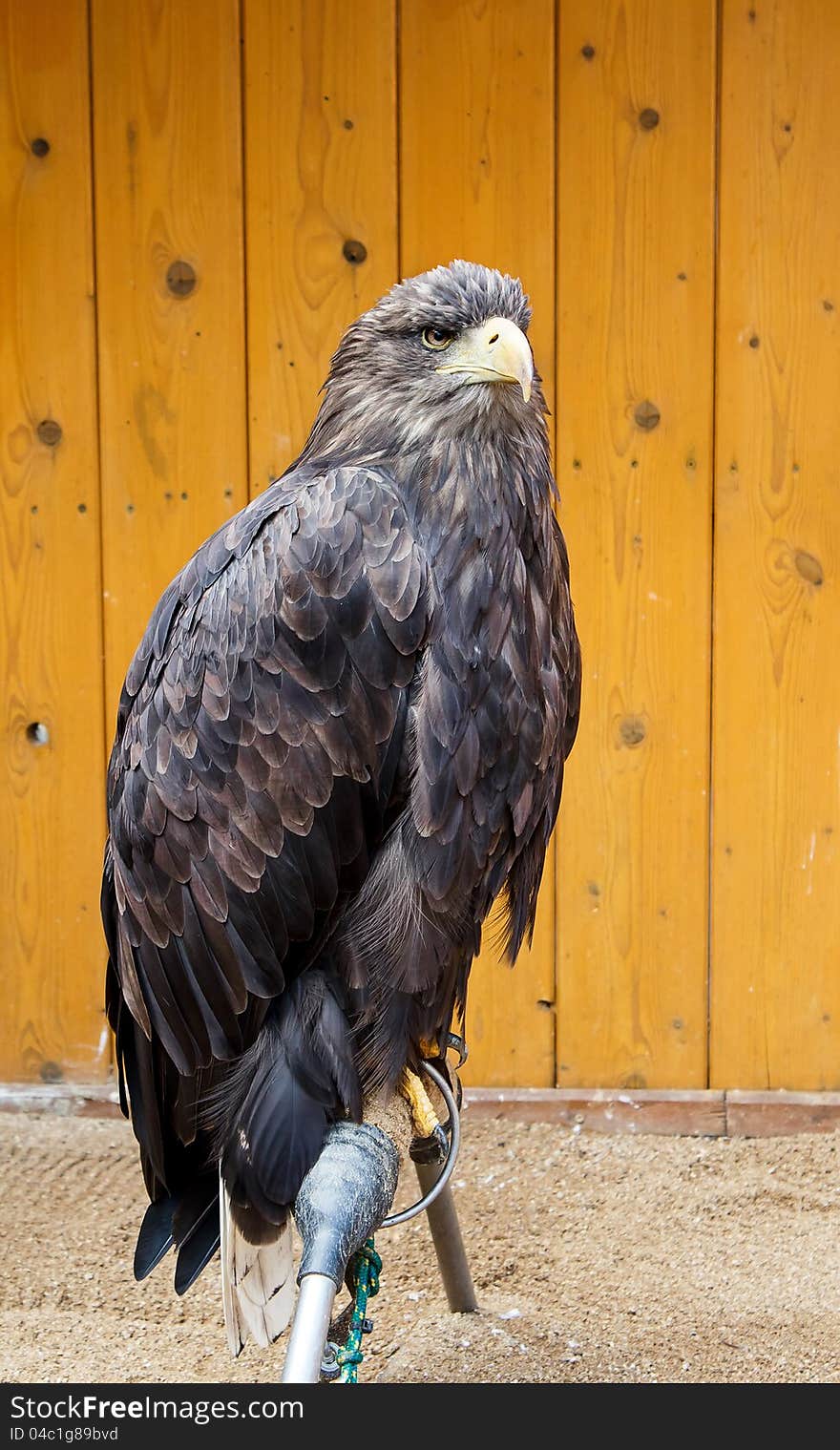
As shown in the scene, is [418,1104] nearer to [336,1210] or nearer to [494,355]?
[336,1210]

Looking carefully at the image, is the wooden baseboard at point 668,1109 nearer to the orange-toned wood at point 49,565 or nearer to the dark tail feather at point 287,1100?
the orange-toned wood at point 49,565

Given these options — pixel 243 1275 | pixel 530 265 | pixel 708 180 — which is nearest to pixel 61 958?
pixel 243 1275

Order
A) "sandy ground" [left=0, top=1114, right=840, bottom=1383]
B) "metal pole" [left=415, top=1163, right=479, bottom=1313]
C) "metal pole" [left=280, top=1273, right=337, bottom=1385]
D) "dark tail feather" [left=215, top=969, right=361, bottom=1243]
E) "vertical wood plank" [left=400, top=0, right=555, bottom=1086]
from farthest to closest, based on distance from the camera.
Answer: "vertical wood plank" [left=400, top=0, right=555, bottom=1086]
"sandy ground" [left=0, top=1114, right=840, bottom=1383]
"metal pole" [left=415, top=1163, right=479, bottom=1313]
"dark tail feather" [left=215, top=969, right=361, bottom=1243]
"metal pole" [left=280, top=1273, right=337, bottom=1385]

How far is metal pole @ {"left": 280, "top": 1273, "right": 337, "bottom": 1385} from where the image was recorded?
1427mm

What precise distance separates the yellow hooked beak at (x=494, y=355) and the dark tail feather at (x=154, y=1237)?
1256mm

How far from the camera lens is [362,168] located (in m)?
2.92

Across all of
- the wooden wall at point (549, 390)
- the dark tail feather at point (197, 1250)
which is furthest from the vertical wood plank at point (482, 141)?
the dark tail feather at point (197, 1250)

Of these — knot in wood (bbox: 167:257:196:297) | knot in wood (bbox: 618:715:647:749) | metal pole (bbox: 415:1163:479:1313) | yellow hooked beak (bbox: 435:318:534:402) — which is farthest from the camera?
knot in wood (bbox: 618:715:647:749)

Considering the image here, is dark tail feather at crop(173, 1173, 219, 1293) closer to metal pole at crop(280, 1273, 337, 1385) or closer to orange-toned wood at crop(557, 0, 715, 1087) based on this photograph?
metal pole at crop(280, 1273, 337, 1385)

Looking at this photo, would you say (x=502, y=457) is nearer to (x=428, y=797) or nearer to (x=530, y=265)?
(x=428, y=797)

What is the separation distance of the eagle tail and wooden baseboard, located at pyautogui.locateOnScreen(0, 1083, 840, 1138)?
52.0 inches

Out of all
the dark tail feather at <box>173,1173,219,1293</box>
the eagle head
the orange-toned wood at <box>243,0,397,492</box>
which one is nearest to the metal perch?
the dark tail feather at <box>173,1173,219,1293</box>

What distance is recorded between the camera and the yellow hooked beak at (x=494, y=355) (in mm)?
1696

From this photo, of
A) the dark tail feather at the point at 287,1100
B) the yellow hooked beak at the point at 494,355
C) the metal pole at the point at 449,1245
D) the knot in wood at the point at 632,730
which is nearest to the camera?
the yellow hooked beak at the point at 494,355
